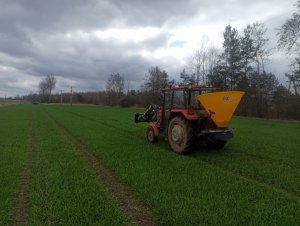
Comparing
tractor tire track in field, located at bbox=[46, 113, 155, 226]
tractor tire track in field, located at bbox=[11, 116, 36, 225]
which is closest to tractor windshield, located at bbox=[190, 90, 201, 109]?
tractor tire track in field, located at bbox=[46, 113, 155, 226]

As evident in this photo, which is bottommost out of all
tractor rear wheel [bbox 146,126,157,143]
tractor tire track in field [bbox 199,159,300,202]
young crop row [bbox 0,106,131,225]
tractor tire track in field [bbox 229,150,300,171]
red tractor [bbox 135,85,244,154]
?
young crop row [bbox 0,106,131,225]

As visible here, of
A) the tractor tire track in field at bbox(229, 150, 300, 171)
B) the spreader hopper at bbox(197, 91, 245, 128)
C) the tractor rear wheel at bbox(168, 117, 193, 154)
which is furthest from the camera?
the tractor rear wheel at bbox(168, 117, 193, 154)

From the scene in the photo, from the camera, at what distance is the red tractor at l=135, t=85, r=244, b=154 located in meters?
9.38

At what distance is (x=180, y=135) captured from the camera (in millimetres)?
10055

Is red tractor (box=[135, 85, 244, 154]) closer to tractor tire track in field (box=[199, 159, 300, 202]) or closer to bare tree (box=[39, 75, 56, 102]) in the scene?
tractor tire track in field (box=[199, 159, 300, 202])

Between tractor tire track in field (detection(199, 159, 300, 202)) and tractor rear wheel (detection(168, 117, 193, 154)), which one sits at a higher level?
tractor rear wheel (detection(168, 117, 193, 154))

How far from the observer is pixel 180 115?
34.4ft

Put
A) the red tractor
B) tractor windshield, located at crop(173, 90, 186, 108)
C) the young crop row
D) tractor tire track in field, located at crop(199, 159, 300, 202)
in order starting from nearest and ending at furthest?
1. the young crop row
2. tractor tire track in field, located at crop(199, 159, 300, 202)
3. the red tractor
4. tractor windshield, located at crop(173, 90, 186, 108)

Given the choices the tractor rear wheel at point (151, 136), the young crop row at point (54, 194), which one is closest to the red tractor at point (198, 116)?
the tractor rear wheel at point (151, 136)

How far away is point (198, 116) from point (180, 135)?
34.4 inches

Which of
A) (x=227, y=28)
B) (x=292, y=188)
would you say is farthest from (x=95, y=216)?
(x=227, y=28)

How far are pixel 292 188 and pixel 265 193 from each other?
0.86m

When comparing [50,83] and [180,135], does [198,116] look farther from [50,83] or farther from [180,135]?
[50,83]

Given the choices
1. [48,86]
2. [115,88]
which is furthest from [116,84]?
[48,86]
